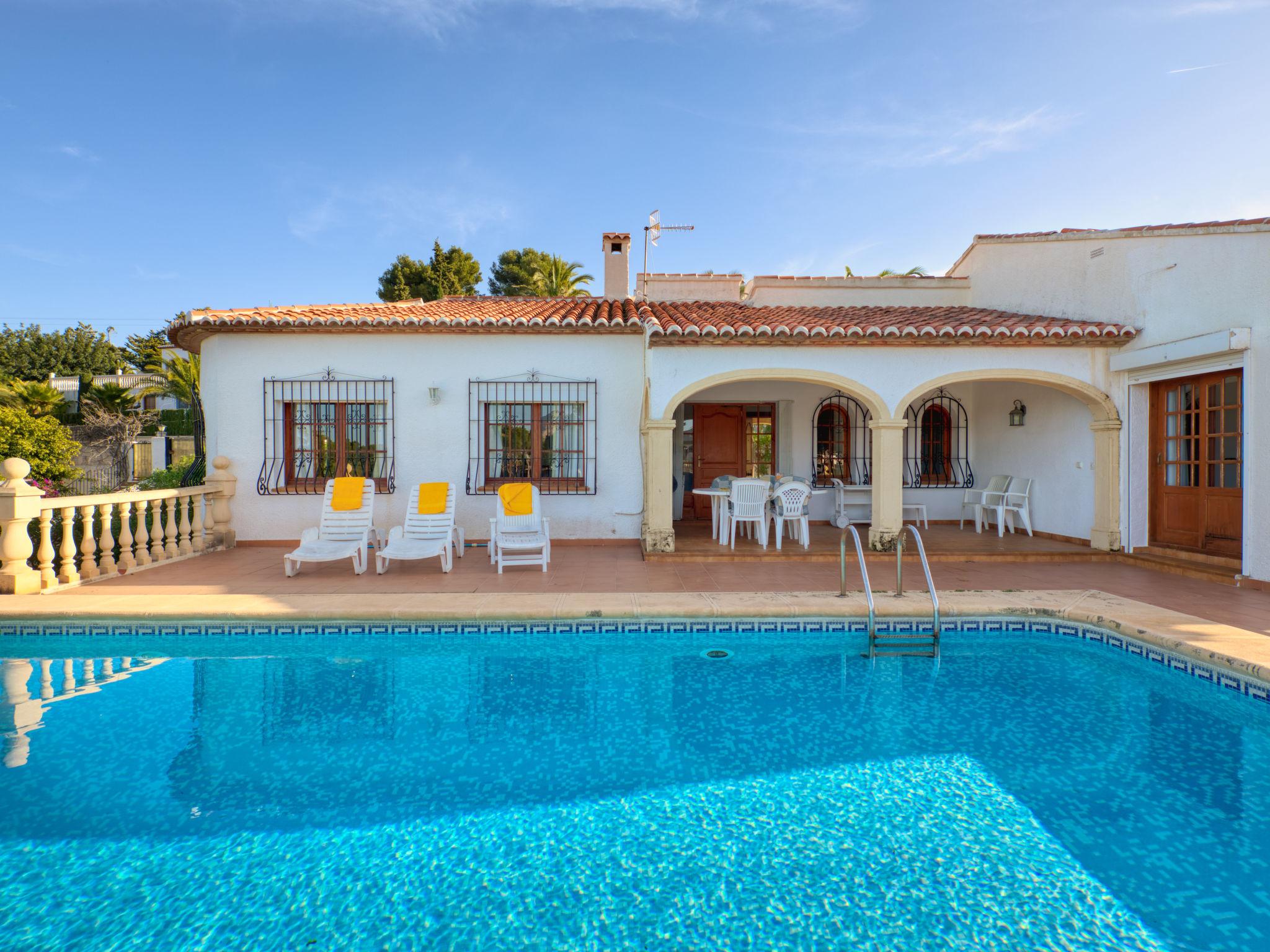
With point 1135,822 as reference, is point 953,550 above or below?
above


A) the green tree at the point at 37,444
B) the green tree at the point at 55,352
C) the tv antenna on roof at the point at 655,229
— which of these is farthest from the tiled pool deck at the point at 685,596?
the green tree at the point at 55,352

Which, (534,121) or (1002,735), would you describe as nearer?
(1002,735)

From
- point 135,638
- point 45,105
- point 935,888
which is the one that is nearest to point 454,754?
point 935,888

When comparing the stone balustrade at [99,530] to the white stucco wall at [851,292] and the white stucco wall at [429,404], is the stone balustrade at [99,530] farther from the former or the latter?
the white stucco wall at [851,292]

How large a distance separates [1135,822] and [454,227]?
32.2 metres

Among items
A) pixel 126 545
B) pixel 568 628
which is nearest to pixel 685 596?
pixel 568 628

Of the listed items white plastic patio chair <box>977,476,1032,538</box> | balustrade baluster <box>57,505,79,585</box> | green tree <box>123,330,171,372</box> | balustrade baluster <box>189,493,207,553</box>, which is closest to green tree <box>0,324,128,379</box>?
green tree <box>123,330,171,372</box>

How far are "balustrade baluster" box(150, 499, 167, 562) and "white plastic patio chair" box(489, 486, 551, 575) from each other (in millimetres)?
4064

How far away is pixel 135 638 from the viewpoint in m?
5.34

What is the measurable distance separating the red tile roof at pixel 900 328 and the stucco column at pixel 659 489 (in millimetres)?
1295

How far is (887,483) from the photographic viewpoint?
8.57 metres

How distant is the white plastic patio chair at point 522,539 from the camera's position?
755 cm

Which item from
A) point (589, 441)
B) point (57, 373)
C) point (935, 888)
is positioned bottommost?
point (935, 888)

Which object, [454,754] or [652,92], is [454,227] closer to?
[652,92]
